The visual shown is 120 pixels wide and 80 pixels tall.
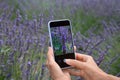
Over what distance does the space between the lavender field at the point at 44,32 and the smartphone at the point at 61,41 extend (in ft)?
1.26

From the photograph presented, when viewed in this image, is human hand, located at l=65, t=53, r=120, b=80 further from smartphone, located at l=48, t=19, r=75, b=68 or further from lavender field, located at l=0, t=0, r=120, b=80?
lavender field, located at l=0, t=0, r=120, b=80

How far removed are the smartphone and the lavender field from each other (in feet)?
1.26

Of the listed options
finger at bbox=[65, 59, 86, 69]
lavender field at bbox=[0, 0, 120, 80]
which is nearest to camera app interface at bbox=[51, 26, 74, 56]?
finger at bbox=[65, 59, 86, 69]

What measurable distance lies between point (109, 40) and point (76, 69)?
0.78 metres

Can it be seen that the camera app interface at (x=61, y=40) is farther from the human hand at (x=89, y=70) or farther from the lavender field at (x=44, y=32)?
the lavender field at (x=44, y=32)

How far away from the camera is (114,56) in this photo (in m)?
2.10

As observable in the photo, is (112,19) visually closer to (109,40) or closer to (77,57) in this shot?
(109,40)

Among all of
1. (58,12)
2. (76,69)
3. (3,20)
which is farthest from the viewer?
(58,12)

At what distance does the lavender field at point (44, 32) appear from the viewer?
1.77m

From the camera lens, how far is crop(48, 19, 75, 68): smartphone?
138 cm

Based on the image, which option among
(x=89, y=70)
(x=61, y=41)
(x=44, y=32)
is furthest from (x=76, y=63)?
(x=44, y=32)

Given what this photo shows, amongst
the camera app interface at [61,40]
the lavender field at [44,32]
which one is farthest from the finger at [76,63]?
the lavender field at [44,32]

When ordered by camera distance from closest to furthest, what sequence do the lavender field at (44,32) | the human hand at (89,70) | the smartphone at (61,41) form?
the human hand at (89,70), the smartphone at (61,41), the lavender field at (44,32)

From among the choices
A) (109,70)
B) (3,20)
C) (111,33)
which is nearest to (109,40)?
(111,33)
